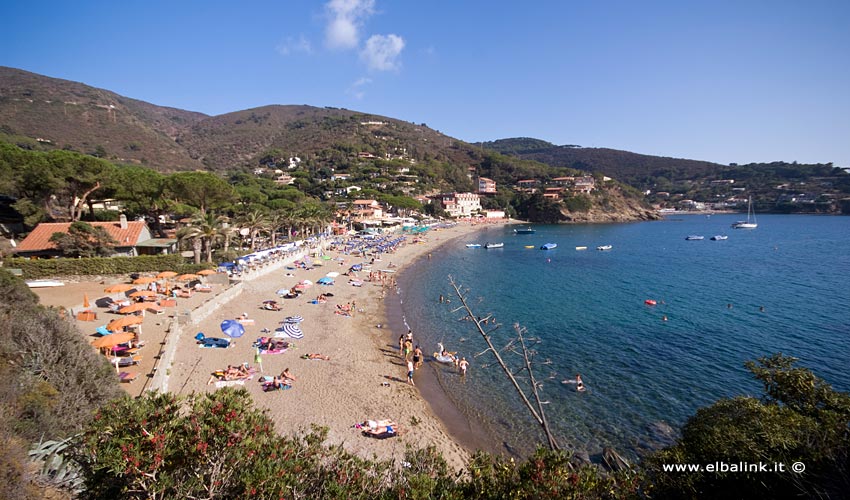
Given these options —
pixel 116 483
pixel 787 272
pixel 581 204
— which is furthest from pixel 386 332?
pixel 581 204

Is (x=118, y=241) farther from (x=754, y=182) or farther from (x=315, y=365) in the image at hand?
(x=754, y=182)

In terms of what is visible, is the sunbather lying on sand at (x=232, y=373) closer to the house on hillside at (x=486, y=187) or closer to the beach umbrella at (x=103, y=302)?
the beach umbrella at (x=103, y=302)

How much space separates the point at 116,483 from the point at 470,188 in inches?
4950

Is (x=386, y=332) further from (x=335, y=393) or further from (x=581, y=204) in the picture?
(x=581, y=204)

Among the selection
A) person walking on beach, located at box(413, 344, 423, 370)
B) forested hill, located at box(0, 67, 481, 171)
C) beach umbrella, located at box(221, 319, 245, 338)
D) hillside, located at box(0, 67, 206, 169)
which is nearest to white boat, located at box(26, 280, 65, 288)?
beach umbrella, located at box(221, 319, 245, 338)

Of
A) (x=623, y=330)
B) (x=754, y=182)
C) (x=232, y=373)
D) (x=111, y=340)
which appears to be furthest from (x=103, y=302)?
(x=754, y=182)

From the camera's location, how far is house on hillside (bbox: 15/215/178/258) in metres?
24.0

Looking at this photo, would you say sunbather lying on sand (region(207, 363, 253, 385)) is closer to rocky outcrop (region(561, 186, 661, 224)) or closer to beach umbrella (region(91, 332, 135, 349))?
beach umbrella (region(91, 332, 135, 349))

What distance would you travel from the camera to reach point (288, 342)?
18.1 m

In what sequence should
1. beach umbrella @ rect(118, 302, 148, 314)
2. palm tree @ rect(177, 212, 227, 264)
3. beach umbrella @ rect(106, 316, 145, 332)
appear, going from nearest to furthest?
1. beach umbrella @ rect(106, 316, 145, 332)
2. beach umbrella @ rect(118, 302, 148, 314)
3. palm tree @ rect(177, 212, 227, 264)

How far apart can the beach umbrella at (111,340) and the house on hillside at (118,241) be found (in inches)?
630

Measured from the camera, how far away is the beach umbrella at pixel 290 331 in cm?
1817

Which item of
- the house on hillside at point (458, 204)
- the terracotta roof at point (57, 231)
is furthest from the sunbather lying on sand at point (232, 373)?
the house on hillside at point (458, 204)

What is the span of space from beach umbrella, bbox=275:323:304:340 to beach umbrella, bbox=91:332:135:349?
5.94 m
